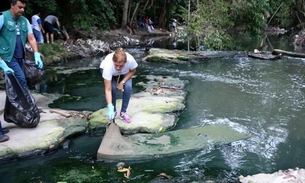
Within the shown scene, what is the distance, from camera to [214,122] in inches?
204

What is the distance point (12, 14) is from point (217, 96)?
13.6 ft

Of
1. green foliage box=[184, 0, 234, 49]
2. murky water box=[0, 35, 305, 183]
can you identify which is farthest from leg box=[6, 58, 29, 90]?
green foliage box=[184, 0, 234, 49]

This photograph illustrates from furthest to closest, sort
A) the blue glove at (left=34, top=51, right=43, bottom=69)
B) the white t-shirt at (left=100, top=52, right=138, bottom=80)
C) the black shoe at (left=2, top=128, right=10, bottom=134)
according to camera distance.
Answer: the blue glove at (left=34, top=51, right=43, bottom=69), the black shoe at (left=2, top=128, right=10, bottom=134), the white t-shirt at (left=100, top=52, right=138, bottom=80)

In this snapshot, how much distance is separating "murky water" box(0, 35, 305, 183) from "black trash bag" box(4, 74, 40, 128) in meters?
0.61

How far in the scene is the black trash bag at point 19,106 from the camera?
162 inches

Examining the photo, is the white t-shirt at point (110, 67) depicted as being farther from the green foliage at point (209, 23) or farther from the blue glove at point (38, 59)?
the green foliage at point (209, 23)

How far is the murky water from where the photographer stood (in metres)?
3.65

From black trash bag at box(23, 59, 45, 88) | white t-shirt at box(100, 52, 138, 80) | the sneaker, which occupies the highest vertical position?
white t-shirt at box(100, 52, 138, 80)

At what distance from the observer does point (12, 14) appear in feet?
13.1

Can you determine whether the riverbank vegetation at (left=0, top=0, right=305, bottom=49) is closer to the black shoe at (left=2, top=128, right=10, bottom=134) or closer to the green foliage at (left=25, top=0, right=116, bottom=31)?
the green foliage at (left=25, top=0, right=116, bottom=31)

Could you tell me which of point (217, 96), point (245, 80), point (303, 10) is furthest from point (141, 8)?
point (217, 96)

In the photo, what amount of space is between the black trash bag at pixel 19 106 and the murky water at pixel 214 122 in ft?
2.00

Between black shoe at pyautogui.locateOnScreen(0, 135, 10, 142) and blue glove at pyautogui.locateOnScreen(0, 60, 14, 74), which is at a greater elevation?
blue glove at pyautogui.locateOnScreen(0, 60, 14, 74)

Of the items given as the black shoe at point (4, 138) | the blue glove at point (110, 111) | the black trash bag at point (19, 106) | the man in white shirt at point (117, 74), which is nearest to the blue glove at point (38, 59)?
the black trash bag at point (19, 106)
